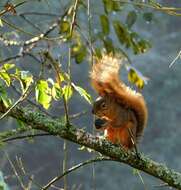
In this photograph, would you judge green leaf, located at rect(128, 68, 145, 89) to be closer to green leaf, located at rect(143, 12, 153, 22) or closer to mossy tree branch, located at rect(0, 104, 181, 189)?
mossy tree branch, located at rect(0, 104, 181, 189)

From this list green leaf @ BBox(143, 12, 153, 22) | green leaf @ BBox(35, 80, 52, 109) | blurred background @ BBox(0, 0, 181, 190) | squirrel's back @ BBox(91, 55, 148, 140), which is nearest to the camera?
green leaf @ BBox(35, 80, 52, 109)

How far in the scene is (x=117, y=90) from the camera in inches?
90.0

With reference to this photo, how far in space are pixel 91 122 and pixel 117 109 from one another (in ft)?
23.8

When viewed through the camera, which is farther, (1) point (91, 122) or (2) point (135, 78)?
(1) point (91, 122)

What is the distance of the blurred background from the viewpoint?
8711mm

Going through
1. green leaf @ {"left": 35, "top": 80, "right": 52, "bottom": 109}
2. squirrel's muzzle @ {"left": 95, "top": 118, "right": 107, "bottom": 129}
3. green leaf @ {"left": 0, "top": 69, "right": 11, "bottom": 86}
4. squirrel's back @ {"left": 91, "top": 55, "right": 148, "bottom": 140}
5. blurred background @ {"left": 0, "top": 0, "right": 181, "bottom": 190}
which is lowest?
blurred background @ {"left": 0, "top": 0, "right": 181, "bottom": 190}

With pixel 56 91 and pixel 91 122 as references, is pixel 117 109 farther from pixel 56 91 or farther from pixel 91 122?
pixel 91 122

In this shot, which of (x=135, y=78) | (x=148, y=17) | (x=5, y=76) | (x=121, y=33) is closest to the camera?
(x=5, y=76)

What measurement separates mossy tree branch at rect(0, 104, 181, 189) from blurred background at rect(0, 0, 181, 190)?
576cm

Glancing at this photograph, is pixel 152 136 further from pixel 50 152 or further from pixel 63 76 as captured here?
pixel 63 76

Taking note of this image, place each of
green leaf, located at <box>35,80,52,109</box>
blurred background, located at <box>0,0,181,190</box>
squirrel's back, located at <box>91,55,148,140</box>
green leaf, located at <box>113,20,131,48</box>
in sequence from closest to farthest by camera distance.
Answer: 1. green leaf, located at <box>35,80,52,109</box>
2. squirrel's back, located at <box>91,55,148,140</box>
3. green leaf, located at <box>113,20,131,48</box>
4. blurred background, located at <box>0,0,181,190</box>

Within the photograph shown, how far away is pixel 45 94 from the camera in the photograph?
1639mm

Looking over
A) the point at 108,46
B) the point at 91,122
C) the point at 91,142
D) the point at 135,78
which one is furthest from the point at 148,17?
the point at 91,122

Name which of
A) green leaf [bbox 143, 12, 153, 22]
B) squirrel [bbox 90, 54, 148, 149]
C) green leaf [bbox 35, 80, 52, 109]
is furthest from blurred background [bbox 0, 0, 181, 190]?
green leaf [bbox 35, 80, 52, 109]
